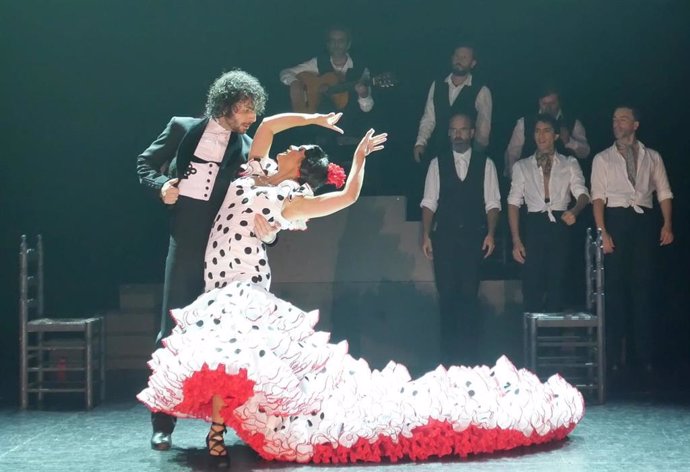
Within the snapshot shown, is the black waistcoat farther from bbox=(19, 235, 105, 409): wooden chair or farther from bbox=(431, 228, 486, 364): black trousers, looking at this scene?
bbox=(19, 235, 105, 409): wooden chair

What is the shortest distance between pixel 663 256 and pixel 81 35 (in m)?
3.80

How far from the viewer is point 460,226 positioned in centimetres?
589

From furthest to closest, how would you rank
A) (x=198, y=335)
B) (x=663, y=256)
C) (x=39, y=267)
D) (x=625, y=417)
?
(x=663, y=256) → (x=39, y=267) → (x=625, y=417) → (x=198, y=335)

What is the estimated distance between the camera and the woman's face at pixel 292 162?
12.8 feet

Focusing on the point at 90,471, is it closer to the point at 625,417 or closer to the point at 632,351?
the point at 625,417

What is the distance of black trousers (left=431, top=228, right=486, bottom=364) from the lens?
5.84 meters

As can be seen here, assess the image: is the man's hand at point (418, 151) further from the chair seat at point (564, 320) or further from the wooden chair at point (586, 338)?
the chair seat at point (564, 320)

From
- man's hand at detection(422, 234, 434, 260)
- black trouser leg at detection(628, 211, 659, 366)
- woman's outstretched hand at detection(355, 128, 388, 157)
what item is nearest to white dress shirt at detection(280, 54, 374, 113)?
man's hand at detection(422, 234, 434, 260)

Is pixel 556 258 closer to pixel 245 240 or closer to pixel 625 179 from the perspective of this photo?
pixel 625 179

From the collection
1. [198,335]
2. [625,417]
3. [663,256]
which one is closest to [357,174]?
[198,335]

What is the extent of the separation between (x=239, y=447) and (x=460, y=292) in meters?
2.23

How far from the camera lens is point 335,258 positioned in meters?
6.12

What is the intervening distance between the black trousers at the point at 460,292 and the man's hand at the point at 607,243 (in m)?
0.66

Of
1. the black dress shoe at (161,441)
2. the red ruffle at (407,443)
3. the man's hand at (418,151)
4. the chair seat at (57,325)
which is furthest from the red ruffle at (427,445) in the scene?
the man's hand at (418,151)
